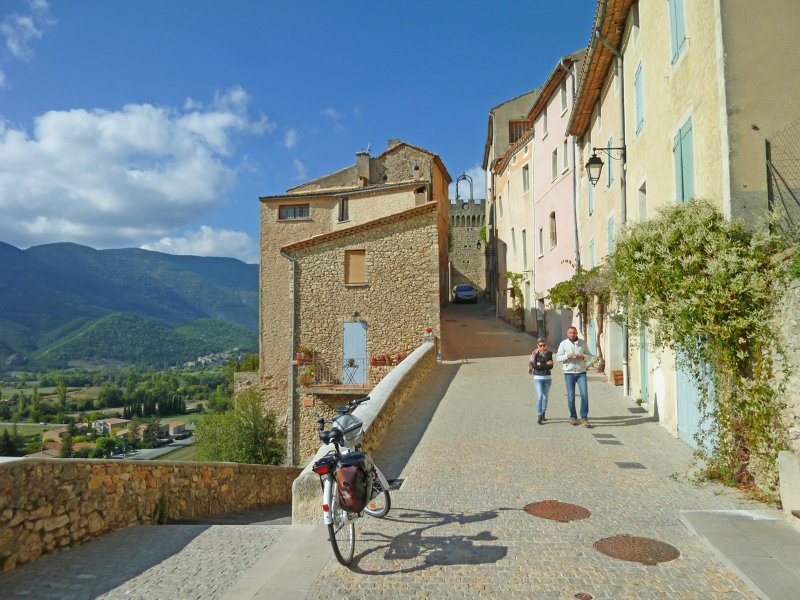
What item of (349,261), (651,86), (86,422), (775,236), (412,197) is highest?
(412,197)

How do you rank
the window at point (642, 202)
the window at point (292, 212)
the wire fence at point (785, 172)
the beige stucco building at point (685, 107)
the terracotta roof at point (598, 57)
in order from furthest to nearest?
the window at point (292, 212) → the terracotta roof at point (598, 57) → the window at point (642, 202) → the beige stucco building at point (685, 107) → the wire fence at point (785, 172)

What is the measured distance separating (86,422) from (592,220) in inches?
3584

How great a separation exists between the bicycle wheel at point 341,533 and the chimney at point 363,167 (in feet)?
94.1

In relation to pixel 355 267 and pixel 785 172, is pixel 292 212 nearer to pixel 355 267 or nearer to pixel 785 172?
pixel 355 267

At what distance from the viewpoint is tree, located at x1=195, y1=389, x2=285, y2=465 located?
23.1 m

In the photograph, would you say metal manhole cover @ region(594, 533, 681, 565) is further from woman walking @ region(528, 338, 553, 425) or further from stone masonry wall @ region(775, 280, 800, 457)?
woman walking @ region(528, 338, 553, 425)

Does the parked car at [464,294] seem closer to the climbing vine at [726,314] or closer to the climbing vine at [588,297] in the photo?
the climbing vine at [588,297]

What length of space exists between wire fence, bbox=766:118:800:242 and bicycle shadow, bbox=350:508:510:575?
4.76 meters

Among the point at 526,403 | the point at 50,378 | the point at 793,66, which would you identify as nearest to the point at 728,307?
the point at 793,66

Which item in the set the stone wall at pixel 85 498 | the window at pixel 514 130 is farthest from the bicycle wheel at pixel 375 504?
the window at pixel 514 130

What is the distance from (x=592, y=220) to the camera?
17.4 meters

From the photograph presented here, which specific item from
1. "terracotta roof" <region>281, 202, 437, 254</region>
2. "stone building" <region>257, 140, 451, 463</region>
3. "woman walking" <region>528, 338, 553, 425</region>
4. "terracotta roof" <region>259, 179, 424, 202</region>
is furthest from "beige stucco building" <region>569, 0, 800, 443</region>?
"terracotta roof" <region>259, 179, 424, 202</region>

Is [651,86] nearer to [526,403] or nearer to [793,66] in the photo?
[793,66]

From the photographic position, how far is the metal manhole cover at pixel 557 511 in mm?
5562
